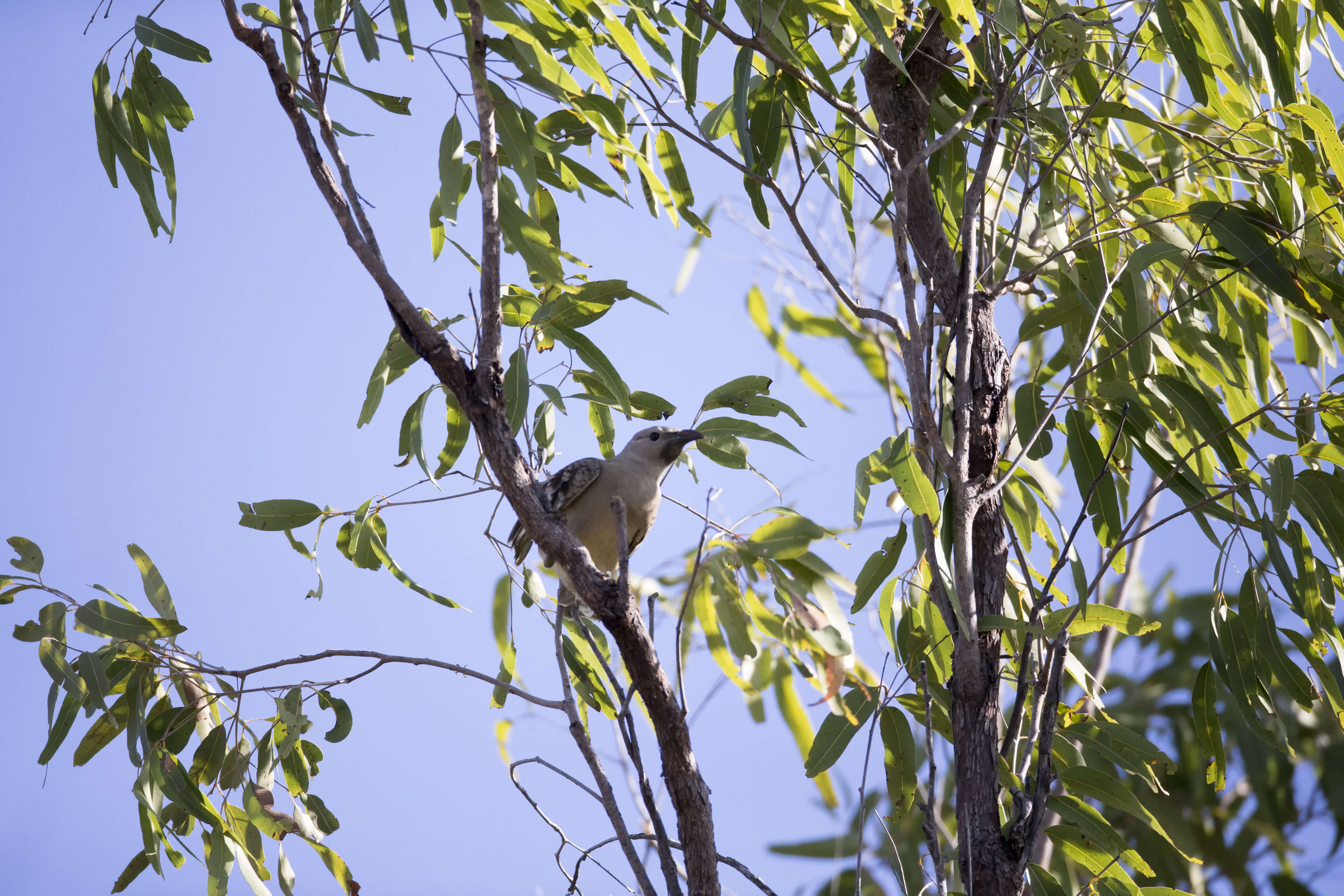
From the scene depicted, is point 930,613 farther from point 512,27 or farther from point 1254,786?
point 1254,786

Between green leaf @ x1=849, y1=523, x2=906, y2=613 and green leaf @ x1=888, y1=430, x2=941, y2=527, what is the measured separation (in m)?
0.36

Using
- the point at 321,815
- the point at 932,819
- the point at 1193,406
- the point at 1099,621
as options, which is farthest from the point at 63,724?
the point at 1193,406

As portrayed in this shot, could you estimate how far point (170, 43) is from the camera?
2115 millimetres

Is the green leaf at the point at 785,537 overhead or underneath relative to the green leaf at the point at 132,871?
overhead

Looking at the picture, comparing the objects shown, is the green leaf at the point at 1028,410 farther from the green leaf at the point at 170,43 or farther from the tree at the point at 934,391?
the green leaf at the point at 170,43

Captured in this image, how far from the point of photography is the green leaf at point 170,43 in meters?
2.11

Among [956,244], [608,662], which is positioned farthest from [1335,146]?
[608,662]

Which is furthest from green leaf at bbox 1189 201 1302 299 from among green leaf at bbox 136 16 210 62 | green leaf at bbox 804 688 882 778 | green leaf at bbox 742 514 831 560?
green leaf at bbox 136 16 210 62

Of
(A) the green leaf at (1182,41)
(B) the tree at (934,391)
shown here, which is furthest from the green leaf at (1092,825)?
(A) the green leaf at (1182,41)

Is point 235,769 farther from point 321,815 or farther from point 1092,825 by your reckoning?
point 1092,825

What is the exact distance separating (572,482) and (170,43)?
1.65 metres

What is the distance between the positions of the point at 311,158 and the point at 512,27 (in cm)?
41

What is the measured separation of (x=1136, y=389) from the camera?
2.17 meters

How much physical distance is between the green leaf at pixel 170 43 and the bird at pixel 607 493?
1.53 m
